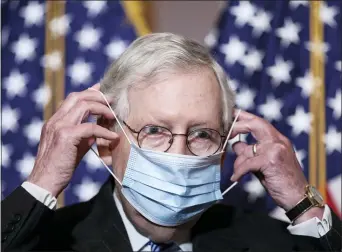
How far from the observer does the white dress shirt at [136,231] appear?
2098mm

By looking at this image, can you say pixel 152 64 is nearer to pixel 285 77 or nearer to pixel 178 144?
pixel 178 144

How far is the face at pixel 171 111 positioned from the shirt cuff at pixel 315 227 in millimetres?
486

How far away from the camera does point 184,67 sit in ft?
7.10

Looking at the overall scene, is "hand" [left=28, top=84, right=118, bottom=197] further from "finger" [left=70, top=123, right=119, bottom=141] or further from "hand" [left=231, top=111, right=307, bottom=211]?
"hand" [left=231, top=111, right=307, bottom=211]

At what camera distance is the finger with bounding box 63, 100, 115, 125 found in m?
2.16

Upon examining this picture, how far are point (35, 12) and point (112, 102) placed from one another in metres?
1.09

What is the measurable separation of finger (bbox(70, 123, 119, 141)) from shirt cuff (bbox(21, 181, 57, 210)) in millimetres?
A: 217

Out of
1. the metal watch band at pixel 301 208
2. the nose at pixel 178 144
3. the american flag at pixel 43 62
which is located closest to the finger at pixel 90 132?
the nose at pixel 178 144

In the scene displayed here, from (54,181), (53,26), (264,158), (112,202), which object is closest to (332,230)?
(264,158)

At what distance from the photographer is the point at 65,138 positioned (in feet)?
6.98

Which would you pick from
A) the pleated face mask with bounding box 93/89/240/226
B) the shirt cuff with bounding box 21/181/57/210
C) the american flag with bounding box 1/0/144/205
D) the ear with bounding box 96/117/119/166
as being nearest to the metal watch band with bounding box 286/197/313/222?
the pleated face mask with bounding box 93/89/240/226

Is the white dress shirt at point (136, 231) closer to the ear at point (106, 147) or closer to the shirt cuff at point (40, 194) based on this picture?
the shirt cuff at point (40, 194)

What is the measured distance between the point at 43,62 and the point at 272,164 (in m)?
1.32

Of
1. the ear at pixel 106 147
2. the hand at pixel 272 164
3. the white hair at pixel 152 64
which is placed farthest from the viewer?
the hand at pixel 272 164
